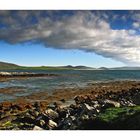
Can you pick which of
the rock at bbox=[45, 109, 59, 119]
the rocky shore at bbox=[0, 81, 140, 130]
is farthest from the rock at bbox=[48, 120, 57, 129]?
the rock at bbox=[45, 109, 59, 119]

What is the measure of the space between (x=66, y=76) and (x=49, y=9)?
1.69 meters

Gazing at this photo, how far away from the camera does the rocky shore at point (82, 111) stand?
9.95 m

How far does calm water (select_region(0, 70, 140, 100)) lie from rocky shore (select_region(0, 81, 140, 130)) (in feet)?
0.50

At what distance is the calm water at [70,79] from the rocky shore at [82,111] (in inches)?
6.0

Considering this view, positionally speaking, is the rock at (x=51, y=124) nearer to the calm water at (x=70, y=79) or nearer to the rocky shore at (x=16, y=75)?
the calm water at (x=70, y=79)

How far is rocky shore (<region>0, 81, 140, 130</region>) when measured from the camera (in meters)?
9.95

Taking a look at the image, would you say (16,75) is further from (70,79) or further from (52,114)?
(52,114)

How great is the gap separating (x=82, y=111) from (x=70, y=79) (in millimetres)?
752

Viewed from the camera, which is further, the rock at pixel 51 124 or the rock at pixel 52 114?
the rock at pixel 52 114

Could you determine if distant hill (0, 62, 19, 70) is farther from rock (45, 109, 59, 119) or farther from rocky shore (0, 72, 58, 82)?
rock (45, 109, 59, 119)

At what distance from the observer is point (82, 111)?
10.6 meters

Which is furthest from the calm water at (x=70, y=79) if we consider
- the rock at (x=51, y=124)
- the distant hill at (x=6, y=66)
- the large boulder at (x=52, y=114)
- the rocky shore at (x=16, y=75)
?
the rock at (x=51, y=124)
